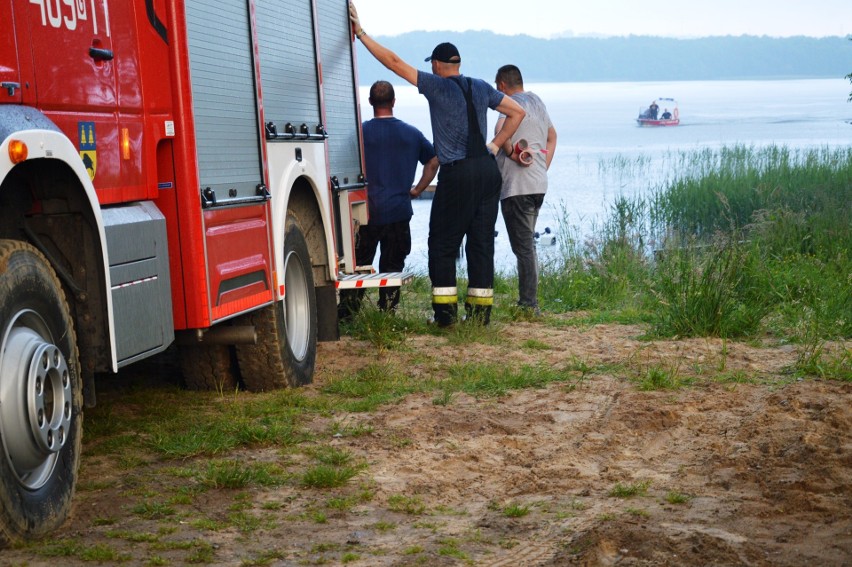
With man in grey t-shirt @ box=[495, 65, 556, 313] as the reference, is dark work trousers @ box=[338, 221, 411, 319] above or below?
below

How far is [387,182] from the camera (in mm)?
9453

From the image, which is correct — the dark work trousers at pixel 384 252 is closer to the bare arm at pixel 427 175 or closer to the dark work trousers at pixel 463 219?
the bare arm at pixel 427 175

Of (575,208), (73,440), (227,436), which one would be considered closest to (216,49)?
(227,436)

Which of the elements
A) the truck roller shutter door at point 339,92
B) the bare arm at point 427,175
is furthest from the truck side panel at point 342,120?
the bare arm at point 427,175

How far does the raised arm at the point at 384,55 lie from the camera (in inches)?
330

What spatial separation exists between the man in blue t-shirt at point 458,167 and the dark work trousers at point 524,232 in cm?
69

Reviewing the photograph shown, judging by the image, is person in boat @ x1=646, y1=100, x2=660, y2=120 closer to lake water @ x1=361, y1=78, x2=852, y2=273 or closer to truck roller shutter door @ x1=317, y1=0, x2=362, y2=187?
lake water @ x1=361, y1=78, x2=852, y2=273

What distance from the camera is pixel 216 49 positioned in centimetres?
605

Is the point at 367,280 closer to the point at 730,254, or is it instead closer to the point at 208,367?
the point at 208,367

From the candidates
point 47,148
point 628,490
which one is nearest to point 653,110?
point 628,490

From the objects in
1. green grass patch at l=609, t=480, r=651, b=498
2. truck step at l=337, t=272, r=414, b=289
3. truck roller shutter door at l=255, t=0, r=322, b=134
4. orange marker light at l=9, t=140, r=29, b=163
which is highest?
truck roller shutter door at l=255, t=0, r=322, b=134

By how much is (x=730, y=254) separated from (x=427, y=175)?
257 cm

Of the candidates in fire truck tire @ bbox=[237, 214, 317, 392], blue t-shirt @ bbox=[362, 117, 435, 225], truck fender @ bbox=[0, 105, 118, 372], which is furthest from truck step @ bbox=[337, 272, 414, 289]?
truck fender @ bbox=[0, 105, 118, 372]

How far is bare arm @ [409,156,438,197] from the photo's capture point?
386 inches
